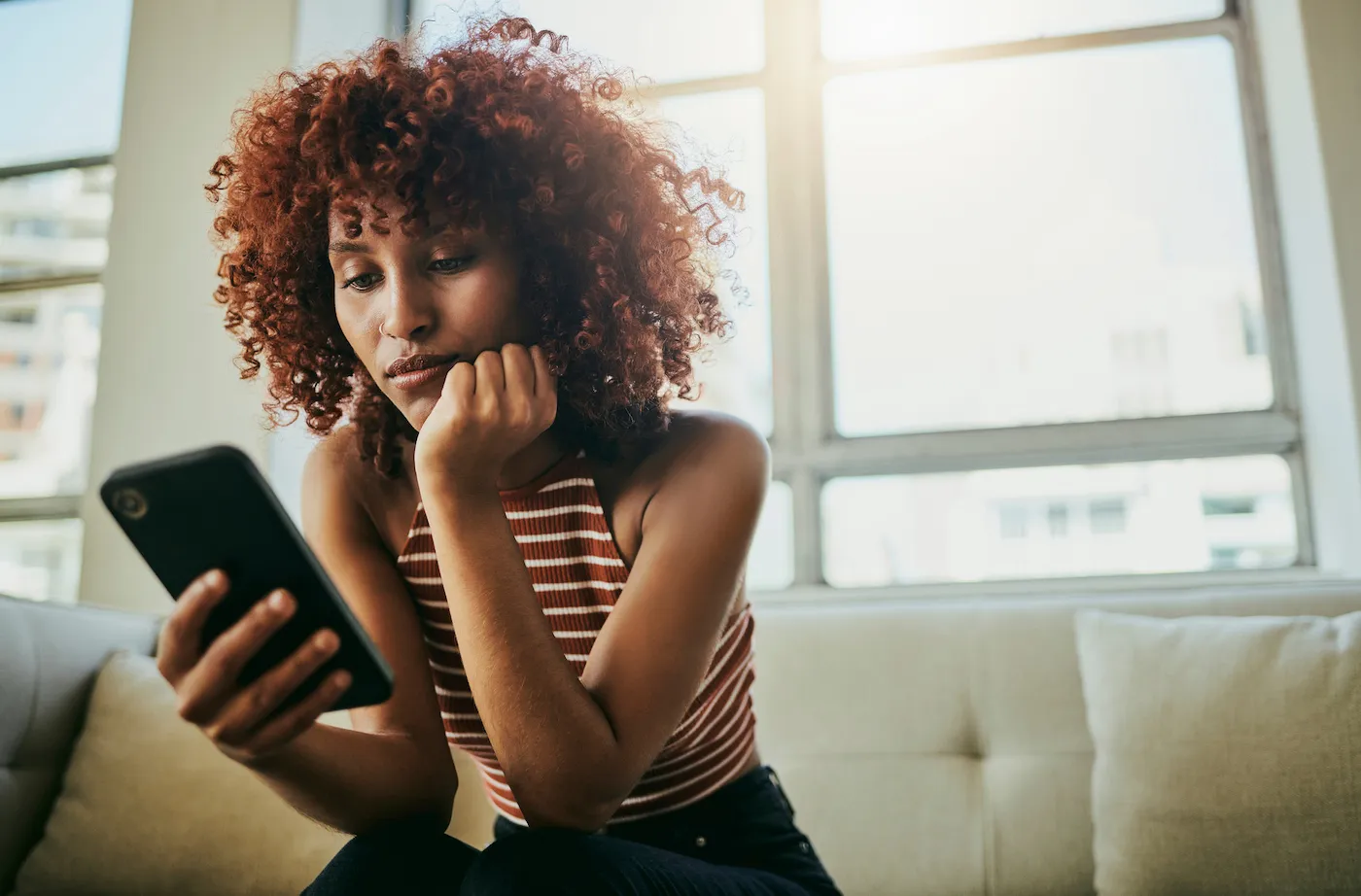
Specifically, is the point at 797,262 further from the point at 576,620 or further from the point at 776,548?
the point at 576,620

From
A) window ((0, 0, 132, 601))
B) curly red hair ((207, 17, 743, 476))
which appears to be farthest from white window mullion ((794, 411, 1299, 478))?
window ((0, 0, 132, 601))

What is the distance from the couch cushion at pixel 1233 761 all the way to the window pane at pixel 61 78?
109 inches

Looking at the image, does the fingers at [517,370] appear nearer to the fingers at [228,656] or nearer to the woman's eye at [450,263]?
the woman's eye at [450,263]

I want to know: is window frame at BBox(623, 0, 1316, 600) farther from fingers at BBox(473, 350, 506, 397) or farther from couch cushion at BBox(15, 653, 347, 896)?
fingers at BBox(473, 350, 506, 397)

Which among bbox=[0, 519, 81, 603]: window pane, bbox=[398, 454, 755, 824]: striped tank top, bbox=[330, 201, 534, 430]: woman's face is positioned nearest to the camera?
bbox=[330, 201, 534, 430]: woman's face

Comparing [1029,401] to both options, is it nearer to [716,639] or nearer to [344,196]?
[716,639]

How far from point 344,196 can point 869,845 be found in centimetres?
113

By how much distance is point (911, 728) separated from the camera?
63.0 inches

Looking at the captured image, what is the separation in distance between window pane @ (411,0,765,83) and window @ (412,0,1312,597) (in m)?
0.03

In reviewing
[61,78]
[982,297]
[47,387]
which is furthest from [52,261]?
[982,297]

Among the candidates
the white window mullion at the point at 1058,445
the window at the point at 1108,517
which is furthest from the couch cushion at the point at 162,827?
the window at the point at 1108,517

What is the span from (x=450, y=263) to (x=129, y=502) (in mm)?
378

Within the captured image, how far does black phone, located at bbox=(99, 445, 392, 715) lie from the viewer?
65 centimetres

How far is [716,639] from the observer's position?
0.95 metres
